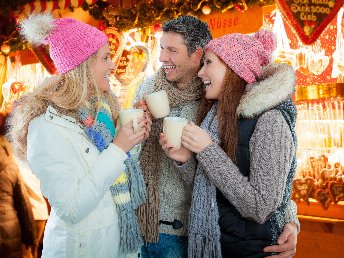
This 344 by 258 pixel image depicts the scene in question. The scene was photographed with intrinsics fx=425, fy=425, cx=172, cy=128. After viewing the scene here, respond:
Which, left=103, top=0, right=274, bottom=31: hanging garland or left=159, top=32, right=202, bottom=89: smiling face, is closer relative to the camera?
left=159, top=32, right=202, bottom=89: smiling face

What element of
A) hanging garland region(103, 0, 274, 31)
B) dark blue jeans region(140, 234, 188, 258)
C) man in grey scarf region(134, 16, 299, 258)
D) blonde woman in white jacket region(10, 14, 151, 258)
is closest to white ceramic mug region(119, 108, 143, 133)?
blonde woman in white jacket region(10, 14, 151, 258)

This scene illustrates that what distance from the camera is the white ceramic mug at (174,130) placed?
2.11 meters

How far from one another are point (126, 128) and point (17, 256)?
318 cm

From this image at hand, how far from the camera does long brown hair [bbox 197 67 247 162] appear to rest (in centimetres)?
213

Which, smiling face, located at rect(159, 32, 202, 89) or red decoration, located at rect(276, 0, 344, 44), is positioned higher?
red decoration, located at rect(276, 0, 344, 44)

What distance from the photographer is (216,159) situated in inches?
79.8

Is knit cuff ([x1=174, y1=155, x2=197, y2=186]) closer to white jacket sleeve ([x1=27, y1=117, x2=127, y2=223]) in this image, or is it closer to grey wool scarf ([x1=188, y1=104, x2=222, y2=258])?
grey wool scarf ([x1=188, y1=104, x2=222, y2=258])

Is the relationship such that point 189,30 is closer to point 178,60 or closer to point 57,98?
point 178,60

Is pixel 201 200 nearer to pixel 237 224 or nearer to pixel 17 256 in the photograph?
pixel 237 224

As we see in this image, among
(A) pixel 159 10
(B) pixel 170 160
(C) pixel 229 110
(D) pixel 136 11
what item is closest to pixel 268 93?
(C) pixel 229 110

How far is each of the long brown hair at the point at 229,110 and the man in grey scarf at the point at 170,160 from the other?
1.41 ft

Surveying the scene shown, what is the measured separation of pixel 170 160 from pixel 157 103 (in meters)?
0.49

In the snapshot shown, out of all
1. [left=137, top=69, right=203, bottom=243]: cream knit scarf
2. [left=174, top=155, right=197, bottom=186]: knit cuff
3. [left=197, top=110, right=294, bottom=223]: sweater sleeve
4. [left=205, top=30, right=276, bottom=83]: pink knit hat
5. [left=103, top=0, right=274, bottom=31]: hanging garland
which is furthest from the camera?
[left=103, top=0, right=274, bottom=31]: hanging garland

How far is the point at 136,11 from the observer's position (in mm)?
5113
